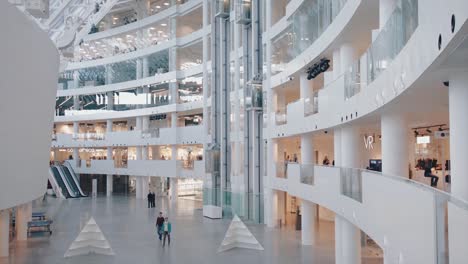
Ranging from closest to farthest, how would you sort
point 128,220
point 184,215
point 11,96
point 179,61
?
point 11,96 → point 128,220 → point 184,215 → point 179,61

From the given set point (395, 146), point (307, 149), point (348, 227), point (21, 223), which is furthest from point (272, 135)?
point (395, 146)

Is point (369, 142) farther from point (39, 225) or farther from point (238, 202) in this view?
point (39, 225)

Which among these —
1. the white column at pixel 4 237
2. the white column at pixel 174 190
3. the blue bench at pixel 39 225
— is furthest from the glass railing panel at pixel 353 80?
the white column at pixel 174 190

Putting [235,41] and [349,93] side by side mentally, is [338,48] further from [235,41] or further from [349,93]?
[235,41]

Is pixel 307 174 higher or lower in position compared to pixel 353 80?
lower

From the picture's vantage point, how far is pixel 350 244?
17.9 metres

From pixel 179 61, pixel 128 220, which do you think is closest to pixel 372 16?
pixel 128 220

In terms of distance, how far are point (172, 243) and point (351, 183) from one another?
36.4 feet

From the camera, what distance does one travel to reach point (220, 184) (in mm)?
35062

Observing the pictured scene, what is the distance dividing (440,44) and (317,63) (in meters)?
15.7

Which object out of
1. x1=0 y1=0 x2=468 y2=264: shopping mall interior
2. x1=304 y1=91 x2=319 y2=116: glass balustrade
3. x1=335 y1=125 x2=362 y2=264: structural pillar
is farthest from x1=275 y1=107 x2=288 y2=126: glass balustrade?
x1=335 y1=125 x2=362 y2=264: structural pillar

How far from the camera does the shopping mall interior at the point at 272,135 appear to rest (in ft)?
29.0

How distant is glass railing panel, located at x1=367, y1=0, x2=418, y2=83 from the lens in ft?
31.3

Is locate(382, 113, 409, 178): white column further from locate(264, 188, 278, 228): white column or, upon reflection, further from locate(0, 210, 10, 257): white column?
locate(264, 188, 278, 228): white column
